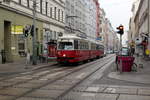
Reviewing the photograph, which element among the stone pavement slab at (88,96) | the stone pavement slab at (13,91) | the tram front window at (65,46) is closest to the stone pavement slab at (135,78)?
the stone pavement slab at (88,96)

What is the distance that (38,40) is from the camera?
36.5m

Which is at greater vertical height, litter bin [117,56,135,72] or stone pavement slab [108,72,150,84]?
litter bin [117,56,135,72]

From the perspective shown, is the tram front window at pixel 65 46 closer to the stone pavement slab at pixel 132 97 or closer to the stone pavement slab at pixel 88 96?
the stone pavement slab at pixel 88 96

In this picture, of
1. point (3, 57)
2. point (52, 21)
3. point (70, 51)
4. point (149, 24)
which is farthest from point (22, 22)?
point (149, 24)

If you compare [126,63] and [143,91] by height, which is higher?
[126,63]

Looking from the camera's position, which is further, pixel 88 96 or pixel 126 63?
pixel 126 63

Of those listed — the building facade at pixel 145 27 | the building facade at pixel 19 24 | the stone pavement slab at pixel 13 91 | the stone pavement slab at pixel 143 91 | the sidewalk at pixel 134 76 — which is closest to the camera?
the stone pavement slab at pixel 13 91

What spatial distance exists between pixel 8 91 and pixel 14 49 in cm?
1859

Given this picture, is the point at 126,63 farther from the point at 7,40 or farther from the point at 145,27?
the point at 145,27

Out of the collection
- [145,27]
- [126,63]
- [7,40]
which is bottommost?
[126,63]

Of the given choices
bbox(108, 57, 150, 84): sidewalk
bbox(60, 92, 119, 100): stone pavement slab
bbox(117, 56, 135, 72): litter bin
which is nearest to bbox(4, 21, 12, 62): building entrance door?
bbox(117, 56, 135, 72): litter bin

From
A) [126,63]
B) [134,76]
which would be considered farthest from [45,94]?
[126,63]

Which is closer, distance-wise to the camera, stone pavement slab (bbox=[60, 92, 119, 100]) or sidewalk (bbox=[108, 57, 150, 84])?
stone pavement slab (bbox=[60, 92, 119, 100])

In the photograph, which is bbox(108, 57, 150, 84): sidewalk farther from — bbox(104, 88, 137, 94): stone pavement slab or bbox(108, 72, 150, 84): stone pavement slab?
bbox(104, 88, 137, 94): stone pavement slab
